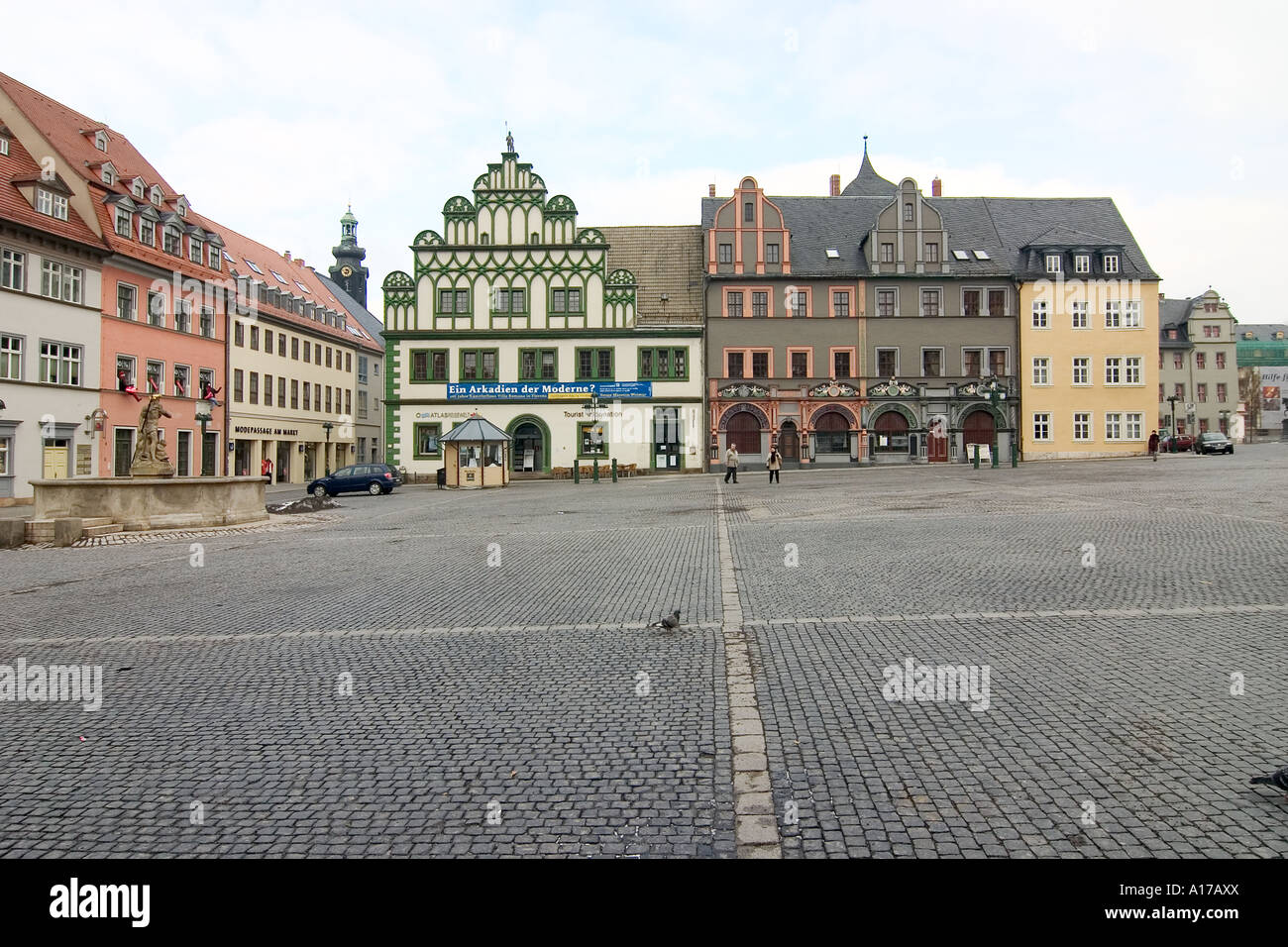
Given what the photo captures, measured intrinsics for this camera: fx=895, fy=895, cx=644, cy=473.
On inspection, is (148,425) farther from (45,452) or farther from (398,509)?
(45,452)

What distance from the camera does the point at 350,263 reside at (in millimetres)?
88938

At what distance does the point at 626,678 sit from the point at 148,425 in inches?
699

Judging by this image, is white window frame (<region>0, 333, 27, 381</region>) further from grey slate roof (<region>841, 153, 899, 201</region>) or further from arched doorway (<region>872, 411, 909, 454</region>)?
grey slate roof (<region>841, 153, 899, 201</region>)

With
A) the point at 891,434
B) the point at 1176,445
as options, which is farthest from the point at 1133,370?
the point at 891,434

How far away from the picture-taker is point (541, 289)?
160ft

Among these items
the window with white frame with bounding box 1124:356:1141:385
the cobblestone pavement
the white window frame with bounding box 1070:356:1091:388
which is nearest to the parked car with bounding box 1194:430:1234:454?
the window with white frame with bounding box 1124:356:1141:385

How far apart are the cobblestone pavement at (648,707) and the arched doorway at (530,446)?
36.2m

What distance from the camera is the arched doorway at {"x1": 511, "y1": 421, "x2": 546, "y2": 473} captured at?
162 feet

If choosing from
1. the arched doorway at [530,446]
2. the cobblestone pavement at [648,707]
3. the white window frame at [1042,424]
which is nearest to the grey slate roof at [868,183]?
the white window frame at [1042,424]

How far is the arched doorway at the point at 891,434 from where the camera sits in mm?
50156

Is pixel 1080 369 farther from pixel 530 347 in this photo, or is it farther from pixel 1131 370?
pixel 530 347

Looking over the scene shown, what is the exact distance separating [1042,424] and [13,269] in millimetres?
49794

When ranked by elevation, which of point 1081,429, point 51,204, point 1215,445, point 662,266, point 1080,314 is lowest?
point 1215,445

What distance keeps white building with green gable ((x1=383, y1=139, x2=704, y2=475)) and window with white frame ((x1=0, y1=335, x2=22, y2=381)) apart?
18383 millimetres
